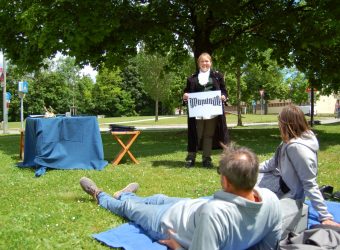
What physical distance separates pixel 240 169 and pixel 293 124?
150 cm

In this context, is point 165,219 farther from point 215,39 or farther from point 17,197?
point 215,39

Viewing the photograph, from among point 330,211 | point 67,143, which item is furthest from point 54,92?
point 330,211

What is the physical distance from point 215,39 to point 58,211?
51.0 ft

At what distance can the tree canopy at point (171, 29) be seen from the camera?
13.1 m

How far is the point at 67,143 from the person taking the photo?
9047mm

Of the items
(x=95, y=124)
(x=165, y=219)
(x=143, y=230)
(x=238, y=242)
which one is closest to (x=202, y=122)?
(x=95, y=124)

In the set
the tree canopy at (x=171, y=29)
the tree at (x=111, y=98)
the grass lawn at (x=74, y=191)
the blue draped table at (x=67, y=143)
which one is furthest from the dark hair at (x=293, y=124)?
the tree at (x=111, y=98)

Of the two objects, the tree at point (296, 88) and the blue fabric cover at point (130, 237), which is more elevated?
the tree at point (296, 88)

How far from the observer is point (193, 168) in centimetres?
896

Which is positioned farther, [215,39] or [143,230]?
[215,39]

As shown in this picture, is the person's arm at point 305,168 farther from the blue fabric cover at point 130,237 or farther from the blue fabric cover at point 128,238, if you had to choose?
the blue fabric cover at point 128,238

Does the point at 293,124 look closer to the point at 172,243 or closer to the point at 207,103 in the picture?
the point at 172,243

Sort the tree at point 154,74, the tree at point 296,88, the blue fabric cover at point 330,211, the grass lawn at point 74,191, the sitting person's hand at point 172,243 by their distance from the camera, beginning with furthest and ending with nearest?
1. the tree at point 296,88
2. the tree at point 154,74
3. the blue fabric cover at point 330,211
4. the grass lawn at point 74,191
5. the sitting person's hand at point 172,243

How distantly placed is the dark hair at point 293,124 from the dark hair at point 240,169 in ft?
4.32
